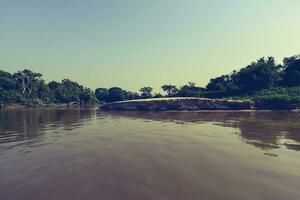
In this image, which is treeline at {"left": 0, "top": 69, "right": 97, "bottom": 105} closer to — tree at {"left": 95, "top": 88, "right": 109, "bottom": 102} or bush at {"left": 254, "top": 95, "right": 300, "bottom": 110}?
tree at {"left": 95, "top": 88, "right": 109, "bottom": 102}

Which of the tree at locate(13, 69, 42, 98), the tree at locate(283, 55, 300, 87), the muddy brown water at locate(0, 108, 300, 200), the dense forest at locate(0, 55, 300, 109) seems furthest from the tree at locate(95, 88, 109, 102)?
the muddy brown water at locate(0, 108, 300, 200)

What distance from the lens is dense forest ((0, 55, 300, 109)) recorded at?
3553cm

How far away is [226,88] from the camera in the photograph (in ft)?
157

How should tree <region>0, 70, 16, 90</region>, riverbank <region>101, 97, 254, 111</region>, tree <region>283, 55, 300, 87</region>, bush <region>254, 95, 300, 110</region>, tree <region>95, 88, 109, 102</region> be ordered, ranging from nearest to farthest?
bush <region>254, 95, 300, 110</region>, riverbank <region>101, 97, 254, 111</region>, tree <region>283, 55, 300, 87</region>, tree <region>0, 70, 16, 90</region>, tree <region>95, 88, 109, 102</region>

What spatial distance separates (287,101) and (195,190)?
31.9 meters

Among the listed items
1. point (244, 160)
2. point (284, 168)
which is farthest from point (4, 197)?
point (284, 168)

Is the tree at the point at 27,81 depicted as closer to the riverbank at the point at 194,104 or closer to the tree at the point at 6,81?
the tree at the point at 6,81

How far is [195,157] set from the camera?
805 cm

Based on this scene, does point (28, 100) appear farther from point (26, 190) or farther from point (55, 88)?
point (26, 190)

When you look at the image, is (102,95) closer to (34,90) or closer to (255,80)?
(34,90)

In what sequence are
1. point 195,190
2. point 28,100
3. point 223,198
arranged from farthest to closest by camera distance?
point 28,100 → point 195,190 → point 223,198

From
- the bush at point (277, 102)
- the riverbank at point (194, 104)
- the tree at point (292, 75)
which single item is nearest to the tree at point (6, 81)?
the riverbank at point (194, 104)

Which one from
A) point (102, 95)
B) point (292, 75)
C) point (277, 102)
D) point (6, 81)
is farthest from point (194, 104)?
point (102, 95)

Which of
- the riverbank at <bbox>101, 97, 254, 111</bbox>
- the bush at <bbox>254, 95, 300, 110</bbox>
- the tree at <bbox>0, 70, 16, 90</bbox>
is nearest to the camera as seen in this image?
the bush at <bbox>254, 95, 300, 110</bbox>
